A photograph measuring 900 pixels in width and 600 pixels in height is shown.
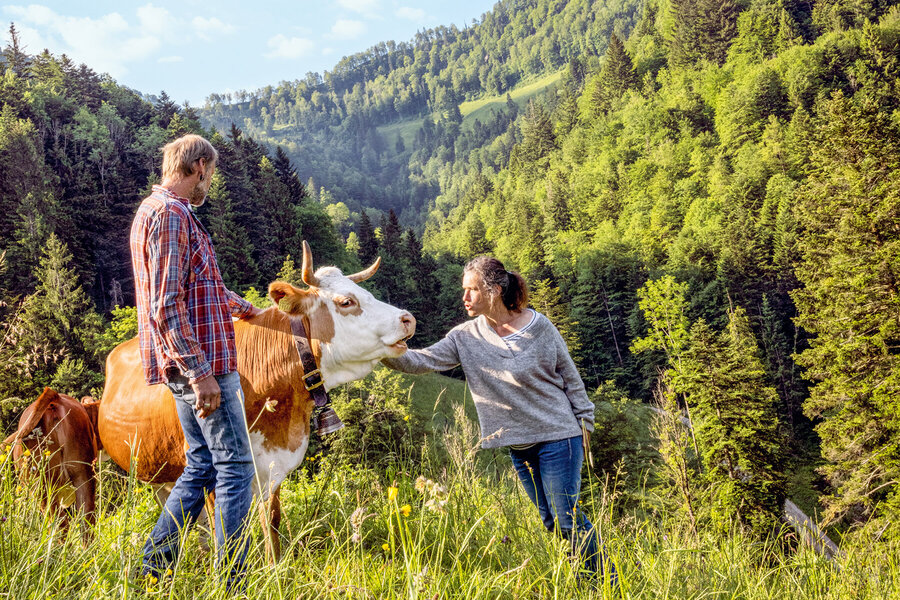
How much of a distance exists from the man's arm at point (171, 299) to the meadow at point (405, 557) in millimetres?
588

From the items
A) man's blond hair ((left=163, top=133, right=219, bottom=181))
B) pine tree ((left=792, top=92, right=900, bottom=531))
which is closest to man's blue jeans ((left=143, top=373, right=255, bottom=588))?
man's blond hair ((left=163, top=133, right=219, bottom=181))

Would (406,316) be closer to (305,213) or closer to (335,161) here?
(305,213)

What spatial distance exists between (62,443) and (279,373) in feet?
5.33

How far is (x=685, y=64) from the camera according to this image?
97812 mm

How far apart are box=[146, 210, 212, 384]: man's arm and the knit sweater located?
134 cm

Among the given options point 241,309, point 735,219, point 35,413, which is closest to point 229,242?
point 35,413

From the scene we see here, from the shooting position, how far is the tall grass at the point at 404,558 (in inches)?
77.4

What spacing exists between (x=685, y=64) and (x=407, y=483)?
11070 centimetres

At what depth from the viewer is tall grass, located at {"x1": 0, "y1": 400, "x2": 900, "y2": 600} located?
197 centimetres

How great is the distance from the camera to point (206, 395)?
8.64 ft

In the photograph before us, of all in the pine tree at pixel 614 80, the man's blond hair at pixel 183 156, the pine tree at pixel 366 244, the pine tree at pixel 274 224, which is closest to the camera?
the man's blond hair at pixel 183 156

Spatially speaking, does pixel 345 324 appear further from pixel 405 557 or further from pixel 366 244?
pixel 366 244

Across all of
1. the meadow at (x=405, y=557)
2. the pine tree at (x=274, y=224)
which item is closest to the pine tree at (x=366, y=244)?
the pine tree at (x=274, y=224)

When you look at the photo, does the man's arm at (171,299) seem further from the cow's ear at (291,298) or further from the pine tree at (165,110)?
the pine tree at (165,110)
